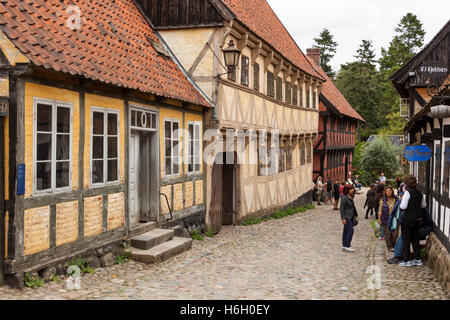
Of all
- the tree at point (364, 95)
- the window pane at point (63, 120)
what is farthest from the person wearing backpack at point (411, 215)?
the tree at point (364, 95)

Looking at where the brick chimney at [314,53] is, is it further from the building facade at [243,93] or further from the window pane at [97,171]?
the window pane at [97,171]

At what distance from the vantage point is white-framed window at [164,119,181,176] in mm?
10703

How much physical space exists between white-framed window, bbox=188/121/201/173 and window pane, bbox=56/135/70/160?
15.7 feet

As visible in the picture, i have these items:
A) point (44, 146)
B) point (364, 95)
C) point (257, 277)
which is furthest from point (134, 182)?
point (364, 95)

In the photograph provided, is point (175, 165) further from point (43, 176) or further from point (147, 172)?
point (43, 176)

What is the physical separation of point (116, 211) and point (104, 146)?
4.01 ft

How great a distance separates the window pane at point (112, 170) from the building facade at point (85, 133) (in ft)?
0.06

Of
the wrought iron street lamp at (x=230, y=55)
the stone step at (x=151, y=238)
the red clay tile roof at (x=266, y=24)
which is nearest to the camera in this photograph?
the stone step at (x=151, y=238)

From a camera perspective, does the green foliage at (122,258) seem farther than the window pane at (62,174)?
Yes

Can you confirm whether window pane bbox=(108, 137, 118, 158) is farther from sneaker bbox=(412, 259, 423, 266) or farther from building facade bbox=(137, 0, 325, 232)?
sneaker bbox=(412, 259, 423, 266)

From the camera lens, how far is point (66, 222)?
723 cm

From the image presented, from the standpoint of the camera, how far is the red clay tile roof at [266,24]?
15389mm

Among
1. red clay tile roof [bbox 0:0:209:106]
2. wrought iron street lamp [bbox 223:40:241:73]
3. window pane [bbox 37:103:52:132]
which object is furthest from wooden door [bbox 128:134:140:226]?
wrought iron street lamp [bbox 223:40:241:73]

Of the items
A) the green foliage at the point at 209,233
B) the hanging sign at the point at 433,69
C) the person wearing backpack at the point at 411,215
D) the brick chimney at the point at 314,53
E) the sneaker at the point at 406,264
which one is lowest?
the green foliage at the point at 209,233
